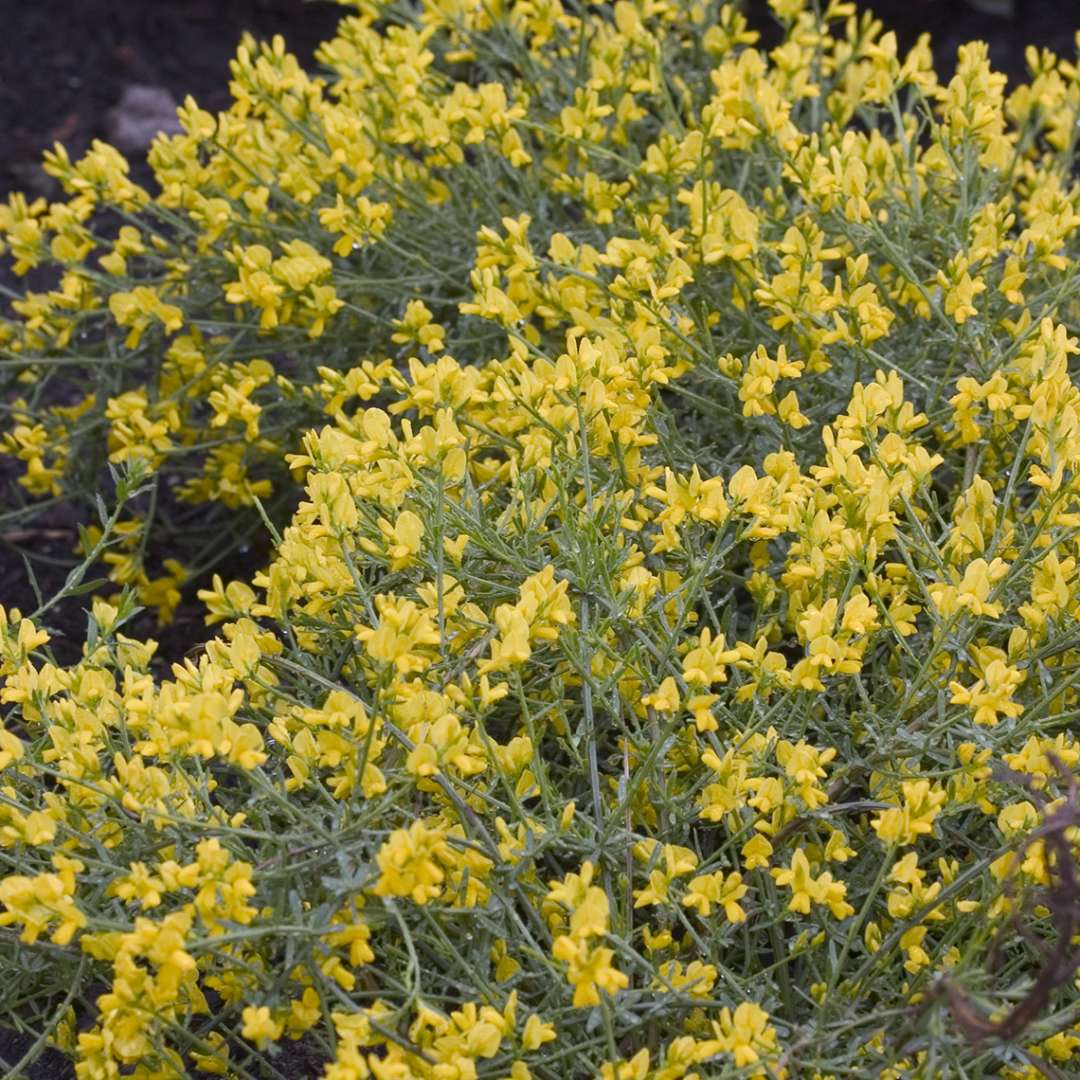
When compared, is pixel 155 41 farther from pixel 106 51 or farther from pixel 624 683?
pixel 624 683

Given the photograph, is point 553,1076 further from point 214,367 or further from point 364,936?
point 214,367

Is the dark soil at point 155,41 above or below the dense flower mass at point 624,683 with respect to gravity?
above

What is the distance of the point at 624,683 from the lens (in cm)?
230

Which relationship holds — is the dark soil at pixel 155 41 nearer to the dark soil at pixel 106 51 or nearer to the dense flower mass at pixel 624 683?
the dark soil at pixel 106 51

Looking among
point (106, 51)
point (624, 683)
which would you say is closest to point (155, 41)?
point (106, 51)

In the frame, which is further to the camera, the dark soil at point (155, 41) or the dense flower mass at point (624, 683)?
the dark soil at point (155, 41)

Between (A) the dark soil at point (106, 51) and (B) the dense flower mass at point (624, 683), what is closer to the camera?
(B) the dense flower mass at point (624, 683)

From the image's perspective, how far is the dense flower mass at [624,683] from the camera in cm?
196

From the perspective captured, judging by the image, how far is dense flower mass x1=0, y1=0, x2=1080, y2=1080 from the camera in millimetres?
1956

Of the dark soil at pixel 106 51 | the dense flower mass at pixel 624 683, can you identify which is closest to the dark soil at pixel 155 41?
the dark soil at pixel 106 51

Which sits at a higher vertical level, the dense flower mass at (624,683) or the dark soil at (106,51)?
the dark soil at (106,51)

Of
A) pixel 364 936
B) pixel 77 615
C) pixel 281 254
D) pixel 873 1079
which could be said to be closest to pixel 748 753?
pixel 873 1079

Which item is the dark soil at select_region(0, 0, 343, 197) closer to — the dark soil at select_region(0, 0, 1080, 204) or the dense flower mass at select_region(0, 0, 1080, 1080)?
the dark soil at select_region(0, 0, 1080, 204)

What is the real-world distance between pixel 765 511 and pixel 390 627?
22.1 inches
